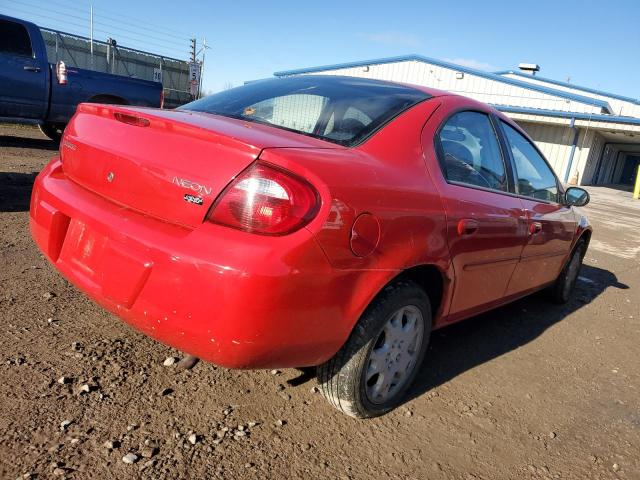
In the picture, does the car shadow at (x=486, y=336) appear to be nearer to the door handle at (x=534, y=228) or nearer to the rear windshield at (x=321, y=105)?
the door handle at (x=534, y=228)

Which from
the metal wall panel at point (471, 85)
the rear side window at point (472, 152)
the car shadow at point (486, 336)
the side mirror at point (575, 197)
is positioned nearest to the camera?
the rear side window at point (472, 152)

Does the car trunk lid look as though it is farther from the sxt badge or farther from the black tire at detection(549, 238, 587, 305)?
the black tire at detection(549, 238, 587, 305)

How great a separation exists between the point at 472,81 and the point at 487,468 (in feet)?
84.4

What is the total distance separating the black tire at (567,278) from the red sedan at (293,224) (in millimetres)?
1846

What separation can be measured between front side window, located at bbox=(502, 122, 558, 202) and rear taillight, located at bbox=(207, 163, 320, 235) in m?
2.03

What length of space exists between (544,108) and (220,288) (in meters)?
25.3

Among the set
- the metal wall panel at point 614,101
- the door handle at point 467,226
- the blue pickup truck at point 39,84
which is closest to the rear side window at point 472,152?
the door handle at point 467,226

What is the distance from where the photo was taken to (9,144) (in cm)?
945

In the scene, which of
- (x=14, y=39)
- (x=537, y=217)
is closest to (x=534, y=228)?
(x=537, y=217)

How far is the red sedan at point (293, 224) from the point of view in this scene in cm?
185

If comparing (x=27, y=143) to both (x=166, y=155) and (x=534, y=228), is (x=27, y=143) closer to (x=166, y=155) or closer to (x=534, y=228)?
(x=166, y=155)

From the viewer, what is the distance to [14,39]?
849 cm

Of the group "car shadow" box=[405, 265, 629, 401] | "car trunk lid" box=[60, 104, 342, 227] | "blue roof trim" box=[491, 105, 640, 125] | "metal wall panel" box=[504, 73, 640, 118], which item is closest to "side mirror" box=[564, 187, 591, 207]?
"car shadow" box=[405, 265, 629, 401]

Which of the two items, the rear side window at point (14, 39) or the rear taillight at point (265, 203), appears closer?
the rear taillight at point (265, 203)
